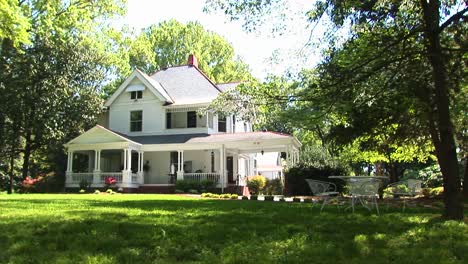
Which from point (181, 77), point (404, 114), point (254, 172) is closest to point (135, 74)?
point (181, 77)

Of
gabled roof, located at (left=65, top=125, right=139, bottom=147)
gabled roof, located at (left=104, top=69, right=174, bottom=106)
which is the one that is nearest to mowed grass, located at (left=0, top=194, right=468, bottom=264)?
gabled roof, located at (left=65, top=125, right=139, bottom=147)

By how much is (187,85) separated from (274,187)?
33.3ft

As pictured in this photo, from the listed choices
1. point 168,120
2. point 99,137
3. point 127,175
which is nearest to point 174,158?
point 168,120

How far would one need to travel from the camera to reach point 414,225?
7.30 meters

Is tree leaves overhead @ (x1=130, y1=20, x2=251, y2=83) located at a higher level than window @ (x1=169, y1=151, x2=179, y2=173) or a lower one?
higher

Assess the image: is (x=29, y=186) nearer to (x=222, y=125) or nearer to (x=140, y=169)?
(x=140, y=169)

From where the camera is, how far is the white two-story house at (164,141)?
25.9 metres

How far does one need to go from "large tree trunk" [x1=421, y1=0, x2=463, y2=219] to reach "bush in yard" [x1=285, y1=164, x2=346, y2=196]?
1284 cm

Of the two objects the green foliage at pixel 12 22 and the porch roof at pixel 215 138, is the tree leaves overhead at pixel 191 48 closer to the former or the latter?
the porch roof at pixel 215 138

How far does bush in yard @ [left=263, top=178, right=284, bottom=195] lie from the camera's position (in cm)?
2434

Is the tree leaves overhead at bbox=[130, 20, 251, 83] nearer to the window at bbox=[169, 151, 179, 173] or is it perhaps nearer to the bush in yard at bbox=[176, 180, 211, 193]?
the window at bbox=[169, 151, 179, 173]

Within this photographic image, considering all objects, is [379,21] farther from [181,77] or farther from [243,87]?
[181,77]

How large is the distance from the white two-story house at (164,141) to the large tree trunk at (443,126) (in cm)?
1578

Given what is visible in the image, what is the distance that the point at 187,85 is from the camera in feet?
99.9
